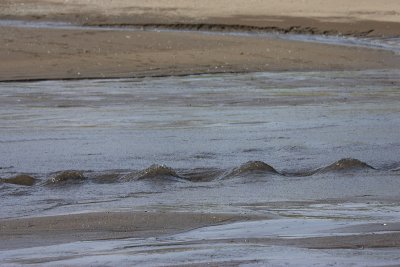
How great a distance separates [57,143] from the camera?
33.9ft

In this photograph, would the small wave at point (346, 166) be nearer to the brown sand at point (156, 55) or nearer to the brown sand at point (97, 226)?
the brown sand at point (97, 226)

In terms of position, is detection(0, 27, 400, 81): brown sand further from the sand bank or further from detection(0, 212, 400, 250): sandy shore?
detection(0, 212, 400, 250): sandy shore

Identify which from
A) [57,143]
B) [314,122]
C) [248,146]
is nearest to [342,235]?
[248,146]

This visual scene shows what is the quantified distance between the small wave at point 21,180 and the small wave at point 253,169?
1517 mm

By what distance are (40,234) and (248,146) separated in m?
3.96

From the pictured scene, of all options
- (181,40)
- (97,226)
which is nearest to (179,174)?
(97,226)

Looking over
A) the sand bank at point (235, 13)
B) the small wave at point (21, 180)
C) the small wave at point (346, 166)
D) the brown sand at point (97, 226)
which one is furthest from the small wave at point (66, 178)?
the sand bank at point (235, 13)

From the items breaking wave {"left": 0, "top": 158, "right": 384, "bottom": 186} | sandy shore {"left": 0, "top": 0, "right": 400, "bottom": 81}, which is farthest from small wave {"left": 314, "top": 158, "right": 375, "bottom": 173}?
sandy shore {"left": 0, "top": 0, "right": 400, "bottom": 81}

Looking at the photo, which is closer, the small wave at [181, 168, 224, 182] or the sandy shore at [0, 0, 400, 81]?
the small wave at [181, 168, 224, 182]

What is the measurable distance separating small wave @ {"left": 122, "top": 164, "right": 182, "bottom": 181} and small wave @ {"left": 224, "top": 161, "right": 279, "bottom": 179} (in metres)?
0.43

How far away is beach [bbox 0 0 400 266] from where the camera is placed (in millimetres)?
6125

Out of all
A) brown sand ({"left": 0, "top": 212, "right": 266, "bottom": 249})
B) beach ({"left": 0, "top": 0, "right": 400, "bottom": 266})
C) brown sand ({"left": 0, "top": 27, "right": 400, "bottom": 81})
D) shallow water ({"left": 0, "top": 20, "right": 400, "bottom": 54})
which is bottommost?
shallow water ({"left": 0, "top": 20, "right": 400, "bottom": 54})

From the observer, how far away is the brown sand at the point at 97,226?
20.9ft

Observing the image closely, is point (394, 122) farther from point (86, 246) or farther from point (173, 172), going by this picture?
point (86, 246)
